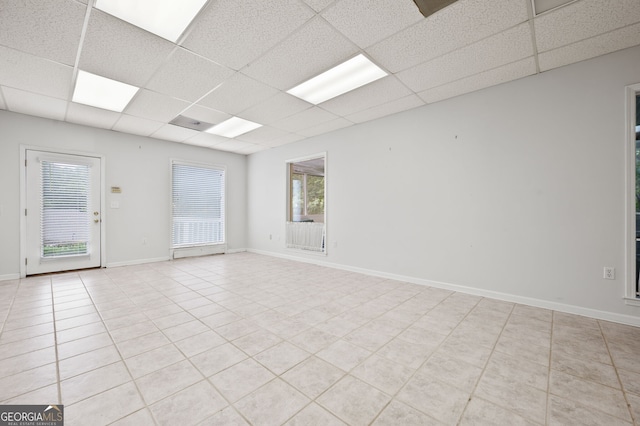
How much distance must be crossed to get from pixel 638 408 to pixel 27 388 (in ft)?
12.1

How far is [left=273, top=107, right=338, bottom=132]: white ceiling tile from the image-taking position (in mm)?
4176

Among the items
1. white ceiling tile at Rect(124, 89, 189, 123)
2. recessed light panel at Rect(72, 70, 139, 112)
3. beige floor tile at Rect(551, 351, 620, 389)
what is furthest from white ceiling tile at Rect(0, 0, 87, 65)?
beige floor tile at Rect(551, 351, 620, 389)

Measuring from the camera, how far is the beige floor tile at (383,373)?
66.1 inches

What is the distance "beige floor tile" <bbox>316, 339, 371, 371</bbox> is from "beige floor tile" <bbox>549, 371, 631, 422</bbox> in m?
1.21

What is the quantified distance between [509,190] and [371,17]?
8.39ft

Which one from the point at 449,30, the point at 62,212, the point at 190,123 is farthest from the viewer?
the point at 190,123

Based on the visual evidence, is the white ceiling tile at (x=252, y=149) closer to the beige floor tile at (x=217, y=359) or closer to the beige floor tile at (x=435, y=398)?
A: the beige floor tile at (x=217, y=359)

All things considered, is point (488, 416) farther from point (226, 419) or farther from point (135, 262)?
point (135, 262)

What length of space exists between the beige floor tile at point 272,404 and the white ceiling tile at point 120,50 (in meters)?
3.06

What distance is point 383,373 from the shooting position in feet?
5.91

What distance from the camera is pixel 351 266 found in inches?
191

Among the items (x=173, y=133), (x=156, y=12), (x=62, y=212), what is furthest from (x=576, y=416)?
(x=62, y=212)

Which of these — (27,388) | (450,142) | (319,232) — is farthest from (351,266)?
(27,388)

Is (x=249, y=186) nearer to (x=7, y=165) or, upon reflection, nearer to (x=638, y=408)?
(x=7, y=165)
